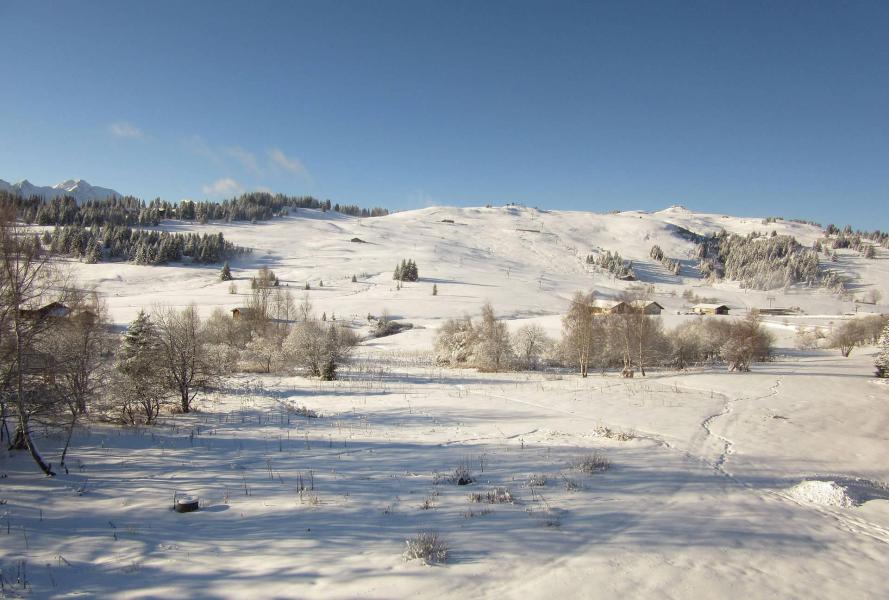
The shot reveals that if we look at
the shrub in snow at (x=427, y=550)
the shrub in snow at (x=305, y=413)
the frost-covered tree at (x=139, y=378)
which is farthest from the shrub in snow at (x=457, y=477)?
the frost-covered tree at (x=139, y=378)

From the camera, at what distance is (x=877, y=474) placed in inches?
528

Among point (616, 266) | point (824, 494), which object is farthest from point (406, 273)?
point (824, 494)

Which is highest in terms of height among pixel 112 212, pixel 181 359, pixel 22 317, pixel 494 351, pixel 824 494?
pixel 112 212

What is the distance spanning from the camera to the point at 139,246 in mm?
122062

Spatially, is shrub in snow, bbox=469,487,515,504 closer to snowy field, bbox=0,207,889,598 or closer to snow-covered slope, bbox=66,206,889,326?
snowy field, bbox=0,207,889,598

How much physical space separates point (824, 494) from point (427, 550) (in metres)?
9.81

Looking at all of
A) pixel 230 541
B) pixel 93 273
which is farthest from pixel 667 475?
pixel 93 273

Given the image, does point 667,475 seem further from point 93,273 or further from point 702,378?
point 93,273

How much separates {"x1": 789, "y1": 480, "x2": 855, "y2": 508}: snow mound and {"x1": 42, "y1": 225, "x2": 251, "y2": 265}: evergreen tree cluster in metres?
141

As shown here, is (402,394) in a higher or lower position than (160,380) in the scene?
lower

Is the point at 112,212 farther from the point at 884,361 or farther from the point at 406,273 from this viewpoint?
the point at 884,361

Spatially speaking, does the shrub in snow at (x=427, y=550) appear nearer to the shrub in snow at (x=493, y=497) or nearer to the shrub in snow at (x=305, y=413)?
the shrub in snow at (x=493, y=497)

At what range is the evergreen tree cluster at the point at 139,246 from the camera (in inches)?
4641

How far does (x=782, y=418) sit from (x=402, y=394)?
18.3m
